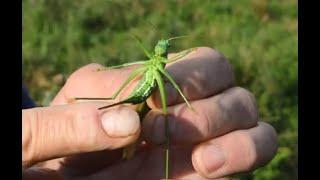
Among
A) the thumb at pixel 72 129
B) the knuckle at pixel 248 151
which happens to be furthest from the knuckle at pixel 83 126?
the knuckle at pixel 248 151

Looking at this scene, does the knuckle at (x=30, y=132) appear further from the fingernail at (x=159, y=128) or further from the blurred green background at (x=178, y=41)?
the blurred green background at (x=178, y=41)

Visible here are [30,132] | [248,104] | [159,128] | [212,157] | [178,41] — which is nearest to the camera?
[30,132]

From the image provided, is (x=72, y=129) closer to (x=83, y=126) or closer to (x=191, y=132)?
(x=83, y=126)

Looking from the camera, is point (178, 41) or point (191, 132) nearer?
point (191, 132)

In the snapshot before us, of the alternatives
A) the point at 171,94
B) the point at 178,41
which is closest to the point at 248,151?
the point at 171,94

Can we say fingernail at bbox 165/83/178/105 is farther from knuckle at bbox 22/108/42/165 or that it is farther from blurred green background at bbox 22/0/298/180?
blurred green background at bbox 22/0/298/180
